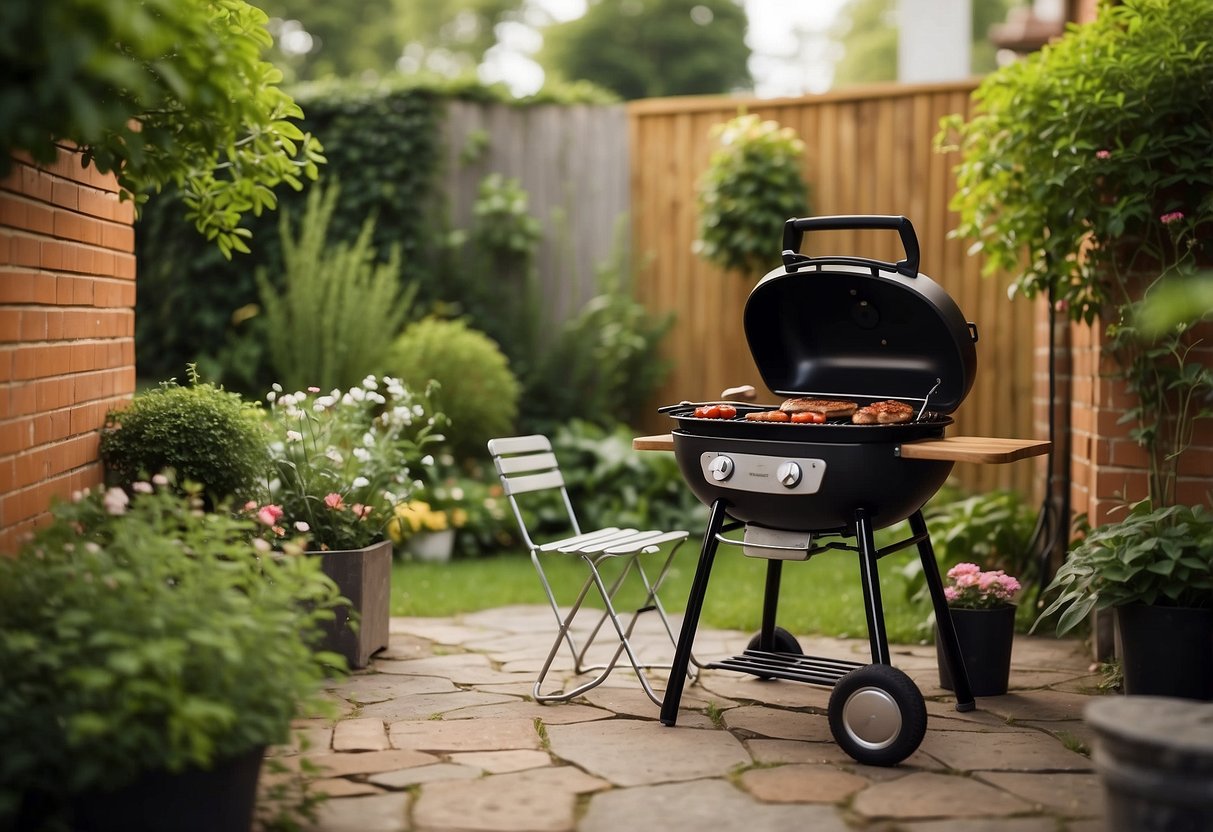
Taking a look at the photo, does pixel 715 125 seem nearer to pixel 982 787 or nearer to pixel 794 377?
pixel 794 377

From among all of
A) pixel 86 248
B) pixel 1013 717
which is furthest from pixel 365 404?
pixel 1013 717

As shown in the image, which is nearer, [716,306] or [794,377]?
[794,377]

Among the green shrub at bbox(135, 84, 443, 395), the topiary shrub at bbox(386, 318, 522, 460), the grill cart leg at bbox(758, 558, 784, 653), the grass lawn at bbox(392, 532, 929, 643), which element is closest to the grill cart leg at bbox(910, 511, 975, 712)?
the grill cart leg at bbox(758, 558, 784, 653)

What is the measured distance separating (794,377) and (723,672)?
1.01 meters

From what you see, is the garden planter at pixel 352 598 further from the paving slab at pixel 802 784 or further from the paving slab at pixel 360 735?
the paving slab at pixel 802 784

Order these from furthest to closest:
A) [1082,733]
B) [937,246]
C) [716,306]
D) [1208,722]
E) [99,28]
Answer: [716,306], [937,246], [1082,733], [1208,722], [99,28]

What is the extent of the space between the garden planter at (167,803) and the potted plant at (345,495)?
1.49 m

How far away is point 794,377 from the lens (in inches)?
160

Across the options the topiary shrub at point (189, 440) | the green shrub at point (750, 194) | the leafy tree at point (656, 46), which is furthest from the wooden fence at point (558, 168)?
the leafy tree at point (656, 46)

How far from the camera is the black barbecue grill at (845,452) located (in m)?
3.32

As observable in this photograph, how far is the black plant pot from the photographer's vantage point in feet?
11.5

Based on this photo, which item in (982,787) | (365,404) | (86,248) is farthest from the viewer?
(365,404)

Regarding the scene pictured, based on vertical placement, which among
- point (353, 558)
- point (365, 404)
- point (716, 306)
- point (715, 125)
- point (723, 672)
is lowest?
point (723, 672)

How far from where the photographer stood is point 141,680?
2322 millimetres
